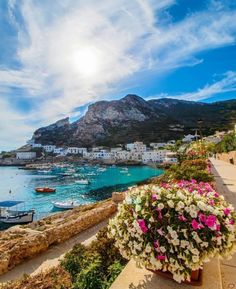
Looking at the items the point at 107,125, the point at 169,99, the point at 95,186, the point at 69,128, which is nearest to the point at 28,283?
the point at 95,186

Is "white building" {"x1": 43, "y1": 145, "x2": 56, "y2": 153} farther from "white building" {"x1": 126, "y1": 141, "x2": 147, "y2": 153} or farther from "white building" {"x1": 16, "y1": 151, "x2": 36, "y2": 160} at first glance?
"white building" {"x1": 126, "y1": 141, "x2": 147, "y2": 153}

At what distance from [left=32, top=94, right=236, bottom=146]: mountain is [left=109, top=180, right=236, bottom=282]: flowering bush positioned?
110m

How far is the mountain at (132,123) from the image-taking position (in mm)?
125625

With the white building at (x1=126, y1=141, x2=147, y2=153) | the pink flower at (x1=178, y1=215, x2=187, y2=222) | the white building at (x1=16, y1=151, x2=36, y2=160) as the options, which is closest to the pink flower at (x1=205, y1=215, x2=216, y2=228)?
the pink flower at (x1=178, y1=215, x2=187, y2=222)

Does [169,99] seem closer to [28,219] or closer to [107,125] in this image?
[107,125]

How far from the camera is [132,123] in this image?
5423 inches

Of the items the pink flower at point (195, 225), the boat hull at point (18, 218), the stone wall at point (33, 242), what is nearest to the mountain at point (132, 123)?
the boat hull at point (18, 218)

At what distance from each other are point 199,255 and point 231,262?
1.74 m

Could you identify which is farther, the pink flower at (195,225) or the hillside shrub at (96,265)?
the hillside shrub at (96,265)

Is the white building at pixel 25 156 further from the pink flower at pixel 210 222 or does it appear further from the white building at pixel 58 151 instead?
the pink flower at pixel 210 222

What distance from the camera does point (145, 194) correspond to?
3021 mm

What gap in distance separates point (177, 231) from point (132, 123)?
135854 millimetres

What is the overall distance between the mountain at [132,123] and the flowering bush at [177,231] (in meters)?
110

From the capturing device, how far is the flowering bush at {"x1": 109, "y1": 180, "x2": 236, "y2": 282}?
2635mm
